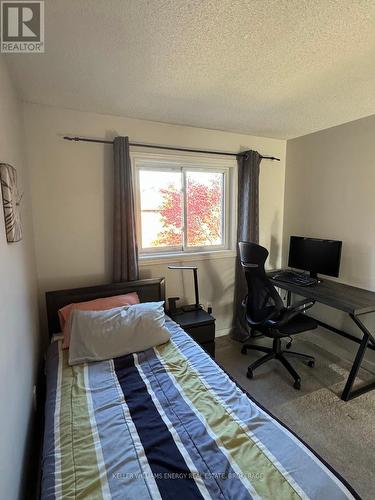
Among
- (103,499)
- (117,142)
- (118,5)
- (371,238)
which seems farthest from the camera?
(371,238)

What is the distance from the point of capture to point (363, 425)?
1.84 meters

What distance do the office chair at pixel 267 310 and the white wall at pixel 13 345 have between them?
174cm

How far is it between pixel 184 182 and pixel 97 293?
1469mm

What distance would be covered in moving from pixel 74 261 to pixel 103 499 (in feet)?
6.00

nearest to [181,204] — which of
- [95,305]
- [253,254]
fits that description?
[253,254]

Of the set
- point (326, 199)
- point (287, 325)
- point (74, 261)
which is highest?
point (326, 199)

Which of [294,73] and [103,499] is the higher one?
[294,73]

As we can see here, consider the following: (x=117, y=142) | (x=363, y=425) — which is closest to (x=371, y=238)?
(x=363, y=425)

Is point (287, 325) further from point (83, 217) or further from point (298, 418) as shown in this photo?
point (83, 217)

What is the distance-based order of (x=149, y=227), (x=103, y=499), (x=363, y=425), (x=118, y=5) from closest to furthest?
(x=103, y=499) → (x=118, y=5) → (x=363, y=425) → (x=149, y=227)

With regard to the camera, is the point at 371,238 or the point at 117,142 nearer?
the point at 117,142

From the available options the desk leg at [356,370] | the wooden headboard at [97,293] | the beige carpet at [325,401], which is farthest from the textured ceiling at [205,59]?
the beige carpet at [325,401]

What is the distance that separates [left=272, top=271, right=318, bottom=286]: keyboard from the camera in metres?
2.69

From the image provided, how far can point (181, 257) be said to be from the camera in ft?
9.31
